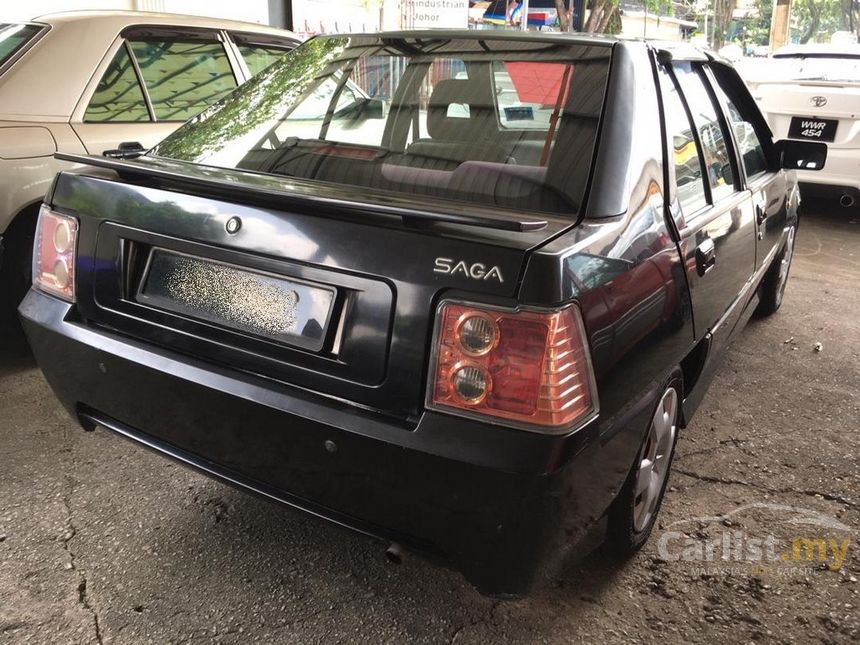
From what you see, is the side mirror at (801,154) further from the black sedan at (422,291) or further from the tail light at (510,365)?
the tail light at (510,365)

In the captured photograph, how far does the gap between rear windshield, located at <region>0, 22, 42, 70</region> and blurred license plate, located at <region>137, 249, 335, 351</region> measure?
2.36 metres

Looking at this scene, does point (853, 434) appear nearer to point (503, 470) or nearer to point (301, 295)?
point (503, 470)

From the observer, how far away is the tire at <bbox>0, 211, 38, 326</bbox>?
3.49 meters

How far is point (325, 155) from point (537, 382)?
1.06 metres

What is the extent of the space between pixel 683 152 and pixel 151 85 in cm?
299

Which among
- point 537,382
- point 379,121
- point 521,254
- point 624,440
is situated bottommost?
point 624,440

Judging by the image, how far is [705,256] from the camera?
2398mm

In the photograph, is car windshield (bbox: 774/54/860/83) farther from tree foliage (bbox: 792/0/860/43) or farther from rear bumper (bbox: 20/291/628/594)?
tree foliage (bbox: 792/0/860/43)

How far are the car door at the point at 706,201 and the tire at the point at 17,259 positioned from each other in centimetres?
281

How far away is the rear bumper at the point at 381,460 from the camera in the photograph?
161cm

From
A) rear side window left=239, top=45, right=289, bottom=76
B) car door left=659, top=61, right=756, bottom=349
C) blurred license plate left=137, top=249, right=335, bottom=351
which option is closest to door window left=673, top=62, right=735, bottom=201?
car door left=659, top=61, right=756, bottom=349

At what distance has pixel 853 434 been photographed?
132 inches

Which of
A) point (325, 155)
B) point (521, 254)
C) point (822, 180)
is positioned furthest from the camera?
point (822, 180)

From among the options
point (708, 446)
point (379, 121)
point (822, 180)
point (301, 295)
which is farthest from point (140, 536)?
point (822, 180)
